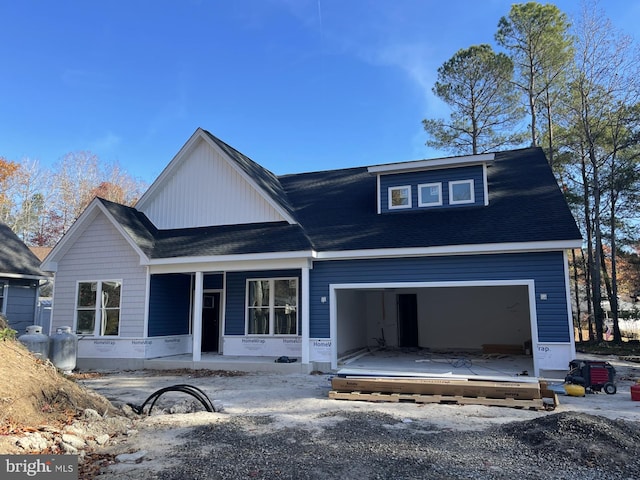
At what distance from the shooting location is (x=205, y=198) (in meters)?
13.8

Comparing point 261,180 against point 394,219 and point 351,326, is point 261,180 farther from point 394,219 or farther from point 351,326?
point 351,326

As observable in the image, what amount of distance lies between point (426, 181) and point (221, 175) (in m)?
6.42

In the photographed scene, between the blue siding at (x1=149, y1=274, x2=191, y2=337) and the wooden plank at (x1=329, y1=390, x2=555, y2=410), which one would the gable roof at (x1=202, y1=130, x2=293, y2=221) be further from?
the wooden plank at (x1=329, y1=390, x2=555, y2=410)

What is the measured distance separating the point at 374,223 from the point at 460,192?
267cm

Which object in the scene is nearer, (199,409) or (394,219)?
(199,409)

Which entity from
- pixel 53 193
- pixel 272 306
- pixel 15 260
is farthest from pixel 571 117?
pixel 53 193

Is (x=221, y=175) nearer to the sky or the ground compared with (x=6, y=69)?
nearer to the ground

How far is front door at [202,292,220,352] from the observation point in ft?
46.5

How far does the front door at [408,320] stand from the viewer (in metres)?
16.3

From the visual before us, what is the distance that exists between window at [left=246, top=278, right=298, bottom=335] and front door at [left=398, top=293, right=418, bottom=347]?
5546mm

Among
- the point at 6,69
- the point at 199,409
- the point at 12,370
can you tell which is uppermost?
the point at 6,69

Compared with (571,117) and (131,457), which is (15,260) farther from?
(571,117)

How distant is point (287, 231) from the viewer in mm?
12312

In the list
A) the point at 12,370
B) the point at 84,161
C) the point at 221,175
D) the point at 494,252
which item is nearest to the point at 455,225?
the point at 494,252
